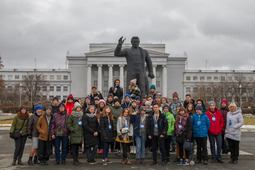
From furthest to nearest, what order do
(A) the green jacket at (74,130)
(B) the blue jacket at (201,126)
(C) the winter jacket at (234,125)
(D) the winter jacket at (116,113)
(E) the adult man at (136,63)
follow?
(E) the adult man at (136,63), (D) the winter jacket at (116,113), (C) the winter jacket at (234,125), (B) the blue jacket at (201,126), (A) the green jacket at (74,130)

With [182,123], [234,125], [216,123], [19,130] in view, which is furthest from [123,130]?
[234,125]

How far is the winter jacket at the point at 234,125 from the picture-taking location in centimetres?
884

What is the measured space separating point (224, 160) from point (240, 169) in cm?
133

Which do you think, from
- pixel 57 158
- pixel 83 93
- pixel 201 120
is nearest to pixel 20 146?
pixel 57 158

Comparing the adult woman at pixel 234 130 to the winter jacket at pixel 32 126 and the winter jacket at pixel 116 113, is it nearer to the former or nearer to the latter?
the winter jacket at pixel 116 113

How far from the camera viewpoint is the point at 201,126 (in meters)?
8.61

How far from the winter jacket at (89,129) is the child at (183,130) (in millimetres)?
2625

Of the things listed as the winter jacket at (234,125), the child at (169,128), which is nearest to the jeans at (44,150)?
the child at (169,128)

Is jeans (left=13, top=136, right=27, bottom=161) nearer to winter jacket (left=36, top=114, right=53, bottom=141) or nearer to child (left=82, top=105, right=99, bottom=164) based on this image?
winter jacket (left=36, top=114, right=53, bottom=141)

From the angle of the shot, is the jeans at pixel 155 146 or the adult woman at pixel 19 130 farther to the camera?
the adult woman at pixel 19 130

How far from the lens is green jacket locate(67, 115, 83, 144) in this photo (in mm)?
8500

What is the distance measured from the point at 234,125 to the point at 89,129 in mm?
4766

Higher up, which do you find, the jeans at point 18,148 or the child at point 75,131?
the child at point 75,131

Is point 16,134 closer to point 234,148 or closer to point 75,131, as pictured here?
point 75,131
